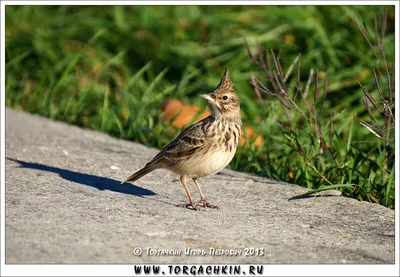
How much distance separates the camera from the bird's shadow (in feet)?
19.2

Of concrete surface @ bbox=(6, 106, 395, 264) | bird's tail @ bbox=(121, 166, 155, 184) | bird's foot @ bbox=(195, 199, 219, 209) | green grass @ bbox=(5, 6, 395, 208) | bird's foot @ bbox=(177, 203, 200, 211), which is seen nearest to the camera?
concrete surface @ bbox=(6, 106, 395, 264)

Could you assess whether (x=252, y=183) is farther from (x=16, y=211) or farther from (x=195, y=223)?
(x=16, y=211)

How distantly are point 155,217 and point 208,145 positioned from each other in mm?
675

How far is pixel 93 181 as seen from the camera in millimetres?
6035

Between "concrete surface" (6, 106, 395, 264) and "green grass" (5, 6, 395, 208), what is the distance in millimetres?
849

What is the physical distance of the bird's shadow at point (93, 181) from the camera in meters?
5.85

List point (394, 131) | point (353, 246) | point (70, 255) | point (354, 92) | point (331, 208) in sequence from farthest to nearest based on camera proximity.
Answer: point (354, 92) → point (394, 131) → point (331, 208) → point (353, 246) → point (70, 255)

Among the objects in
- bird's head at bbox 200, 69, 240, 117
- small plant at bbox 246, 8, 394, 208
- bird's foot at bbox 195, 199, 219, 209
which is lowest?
bird's foot at bbox 195, 199, 219, 209

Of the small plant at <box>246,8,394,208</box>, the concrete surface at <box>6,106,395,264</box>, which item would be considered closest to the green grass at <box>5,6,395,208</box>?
the small plant at <box>246,8,394,208</box>

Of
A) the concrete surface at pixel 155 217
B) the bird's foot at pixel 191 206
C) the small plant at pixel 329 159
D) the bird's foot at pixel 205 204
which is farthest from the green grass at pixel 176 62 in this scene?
the bird's foot at pixel 191 206

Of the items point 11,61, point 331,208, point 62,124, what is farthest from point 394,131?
point 11,61

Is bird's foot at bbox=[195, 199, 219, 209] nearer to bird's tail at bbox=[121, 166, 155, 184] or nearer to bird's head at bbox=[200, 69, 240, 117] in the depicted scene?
bird's tail at bbox=[121, 166, 155, 184]

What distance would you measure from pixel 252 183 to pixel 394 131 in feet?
4.07

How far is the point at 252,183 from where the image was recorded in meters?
6.25
